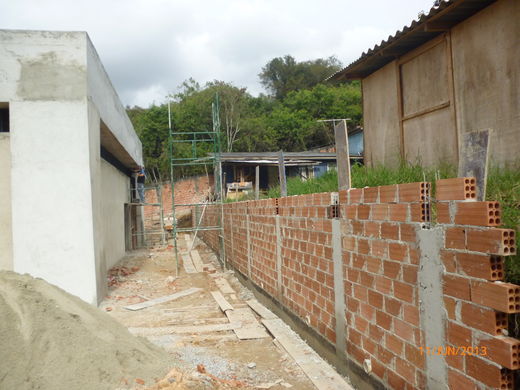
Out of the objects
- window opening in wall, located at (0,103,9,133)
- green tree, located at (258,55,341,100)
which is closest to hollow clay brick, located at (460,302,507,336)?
window opening in wall, located at (0,103,9,133)

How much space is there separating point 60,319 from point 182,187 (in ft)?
82.2

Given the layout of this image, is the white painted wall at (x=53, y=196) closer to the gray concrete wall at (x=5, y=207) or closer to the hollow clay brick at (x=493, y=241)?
the gray concrete wall at (x=5, y=207)

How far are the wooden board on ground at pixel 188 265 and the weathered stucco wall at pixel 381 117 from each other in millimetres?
5591

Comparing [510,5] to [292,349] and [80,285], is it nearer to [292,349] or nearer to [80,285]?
[292,349]

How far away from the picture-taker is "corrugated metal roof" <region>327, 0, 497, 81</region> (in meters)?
5.55

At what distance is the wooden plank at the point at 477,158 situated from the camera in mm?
2338

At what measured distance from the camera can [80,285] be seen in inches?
287

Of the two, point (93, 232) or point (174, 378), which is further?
point (93, 232)

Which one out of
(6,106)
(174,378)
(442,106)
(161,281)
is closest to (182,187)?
(161,281)

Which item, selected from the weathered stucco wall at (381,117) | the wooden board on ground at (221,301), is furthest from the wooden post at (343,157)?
the wooden board on ground at (221,301)

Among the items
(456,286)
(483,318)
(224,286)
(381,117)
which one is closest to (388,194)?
(456,286)

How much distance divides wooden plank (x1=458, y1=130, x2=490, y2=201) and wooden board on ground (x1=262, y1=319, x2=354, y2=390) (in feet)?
7.45

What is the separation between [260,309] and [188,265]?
579cm

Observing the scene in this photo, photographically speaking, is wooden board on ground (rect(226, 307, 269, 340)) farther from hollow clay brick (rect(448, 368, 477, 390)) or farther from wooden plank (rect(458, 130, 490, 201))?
wooden plank (rect(458, 130, 490, 201))
